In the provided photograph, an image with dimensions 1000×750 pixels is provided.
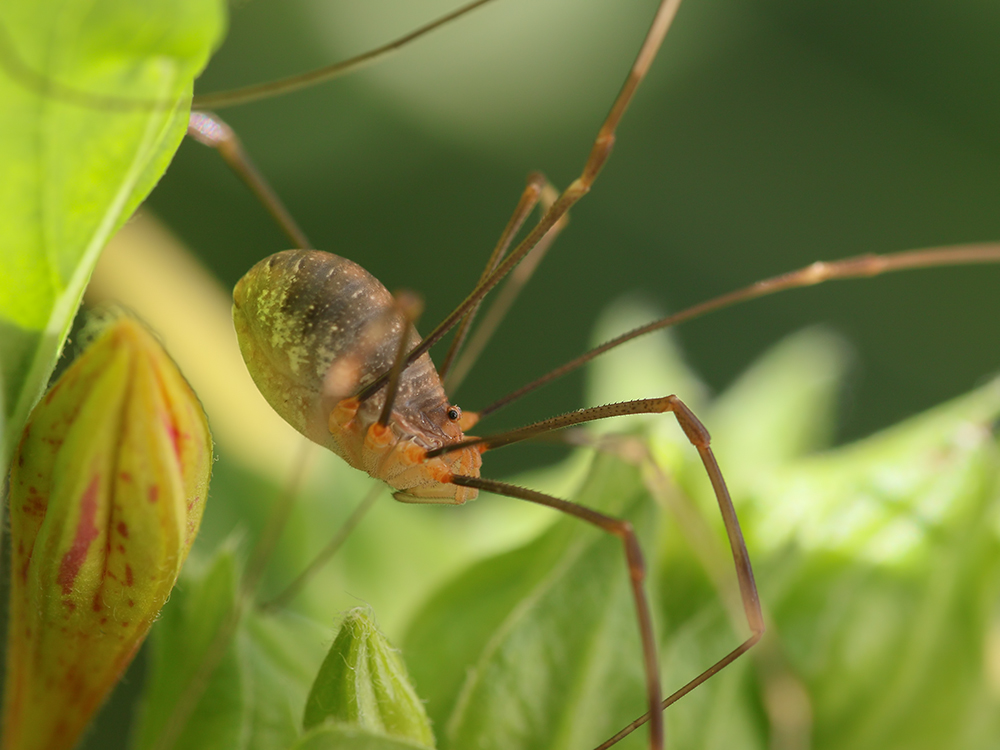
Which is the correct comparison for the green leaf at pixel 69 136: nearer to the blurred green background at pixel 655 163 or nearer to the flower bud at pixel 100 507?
the flower bud at pixel 100 507

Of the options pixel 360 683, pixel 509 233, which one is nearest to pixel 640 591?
pixel 360 683

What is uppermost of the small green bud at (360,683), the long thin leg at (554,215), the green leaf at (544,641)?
the long thin leg at (554,215)

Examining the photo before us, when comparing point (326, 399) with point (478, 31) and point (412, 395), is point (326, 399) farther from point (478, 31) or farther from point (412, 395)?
point (478, 31)

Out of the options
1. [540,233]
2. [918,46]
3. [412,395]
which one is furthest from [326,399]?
[918,46]

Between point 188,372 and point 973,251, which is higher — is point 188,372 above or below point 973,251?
below

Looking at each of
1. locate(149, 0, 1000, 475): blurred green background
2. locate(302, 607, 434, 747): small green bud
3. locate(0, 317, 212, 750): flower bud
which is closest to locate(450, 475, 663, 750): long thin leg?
locate(302, 607, 434, 747): small green bud

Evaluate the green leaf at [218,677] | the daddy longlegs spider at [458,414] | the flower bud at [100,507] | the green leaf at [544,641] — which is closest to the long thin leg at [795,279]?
the daddy longlegs spider at [458,414]
